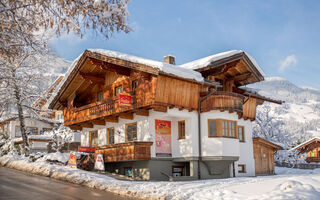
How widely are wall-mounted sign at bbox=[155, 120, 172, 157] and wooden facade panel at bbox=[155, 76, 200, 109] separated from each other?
2100 mm

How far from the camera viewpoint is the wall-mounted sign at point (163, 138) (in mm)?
21750

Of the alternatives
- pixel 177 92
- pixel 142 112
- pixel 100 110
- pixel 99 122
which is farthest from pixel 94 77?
pixel 177 92

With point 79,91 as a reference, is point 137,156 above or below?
below

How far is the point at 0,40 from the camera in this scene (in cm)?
859

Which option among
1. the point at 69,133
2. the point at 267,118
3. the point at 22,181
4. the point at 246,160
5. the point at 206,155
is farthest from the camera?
the point at 267,118

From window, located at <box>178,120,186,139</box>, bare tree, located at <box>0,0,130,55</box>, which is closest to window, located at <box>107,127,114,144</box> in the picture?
window, located at <box>178,120,186,139</box>

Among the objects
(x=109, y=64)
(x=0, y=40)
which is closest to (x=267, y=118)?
(x=109, y=64)

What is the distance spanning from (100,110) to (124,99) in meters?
3.77

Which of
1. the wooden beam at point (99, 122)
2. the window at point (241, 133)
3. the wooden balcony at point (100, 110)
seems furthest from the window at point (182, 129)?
the wooden beam at point (99, 122)

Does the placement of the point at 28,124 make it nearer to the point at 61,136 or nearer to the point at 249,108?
the point at 61,136

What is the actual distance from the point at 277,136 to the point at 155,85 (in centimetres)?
2932

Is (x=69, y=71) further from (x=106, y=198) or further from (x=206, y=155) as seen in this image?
(x=106, y=198)

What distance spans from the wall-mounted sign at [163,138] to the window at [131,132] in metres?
1.77

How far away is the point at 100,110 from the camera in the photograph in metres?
23.8
